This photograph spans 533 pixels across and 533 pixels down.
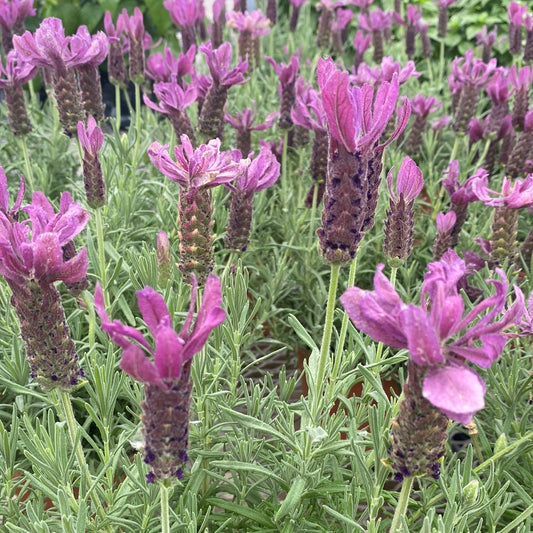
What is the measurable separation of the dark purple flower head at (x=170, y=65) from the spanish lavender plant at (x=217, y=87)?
281 mm

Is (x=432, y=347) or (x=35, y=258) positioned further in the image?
(x=35, y=258)

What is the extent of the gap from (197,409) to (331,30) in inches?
117

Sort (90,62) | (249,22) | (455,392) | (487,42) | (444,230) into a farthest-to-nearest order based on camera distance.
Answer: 1. (487,42)
2. (249,22)
3. (90,62)
4. (444,230)
5. (455,392)

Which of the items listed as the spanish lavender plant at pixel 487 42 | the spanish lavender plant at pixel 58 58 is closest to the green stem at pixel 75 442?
Answer: the spanish lavender plant at pixel 58 58

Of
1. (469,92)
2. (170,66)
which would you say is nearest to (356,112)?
(170,66)

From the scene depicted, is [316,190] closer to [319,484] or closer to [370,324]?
[319,484]

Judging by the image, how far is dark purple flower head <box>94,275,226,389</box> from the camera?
2.06 ft

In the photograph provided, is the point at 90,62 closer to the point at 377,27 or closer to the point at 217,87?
the point at 217,87

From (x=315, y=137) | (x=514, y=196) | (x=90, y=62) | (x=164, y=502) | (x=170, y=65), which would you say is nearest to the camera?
(x=164, y=502)

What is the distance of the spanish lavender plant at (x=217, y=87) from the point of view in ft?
5.66

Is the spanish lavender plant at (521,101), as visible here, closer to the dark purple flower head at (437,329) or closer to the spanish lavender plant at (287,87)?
the spanish lavender plant at (287,87)

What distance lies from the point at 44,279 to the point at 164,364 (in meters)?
0.29

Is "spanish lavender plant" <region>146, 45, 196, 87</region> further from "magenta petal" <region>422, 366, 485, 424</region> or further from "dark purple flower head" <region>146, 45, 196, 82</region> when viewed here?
"magenta petal" <region>422, 366, 485, 424</region>

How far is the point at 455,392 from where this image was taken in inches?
24.5
